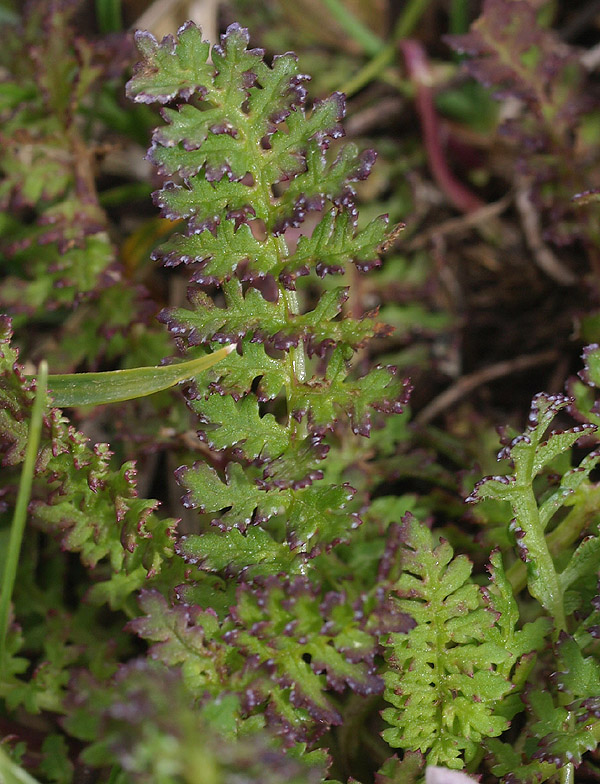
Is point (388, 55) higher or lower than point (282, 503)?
higher

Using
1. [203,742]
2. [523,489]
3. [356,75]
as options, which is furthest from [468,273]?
[203,742]

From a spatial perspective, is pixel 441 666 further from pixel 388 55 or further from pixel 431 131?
Result: pixel 388 55

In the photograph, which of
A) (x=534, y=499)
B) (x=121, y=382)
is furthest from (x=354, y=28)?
(x=534, y=499)

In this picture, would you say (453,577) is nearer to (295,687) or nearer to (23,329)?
(295,687)

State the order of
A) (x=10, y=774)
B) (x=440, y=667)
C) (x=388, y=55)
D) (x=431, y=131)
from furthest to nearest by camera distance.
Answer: (x=388, y=55)
(x=431, y=131)
(x=440, y=667)
(x=10, y=774)

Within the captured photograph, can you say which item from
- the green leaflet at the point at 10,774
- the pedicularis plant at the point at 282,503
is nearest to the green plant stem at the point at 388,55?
the pedicularis plant at the point at 282,503

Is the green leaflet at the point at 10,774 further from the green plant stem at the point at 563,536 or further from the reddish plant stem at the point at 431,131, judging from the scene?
the reddish plant stem at the point at 431,131
